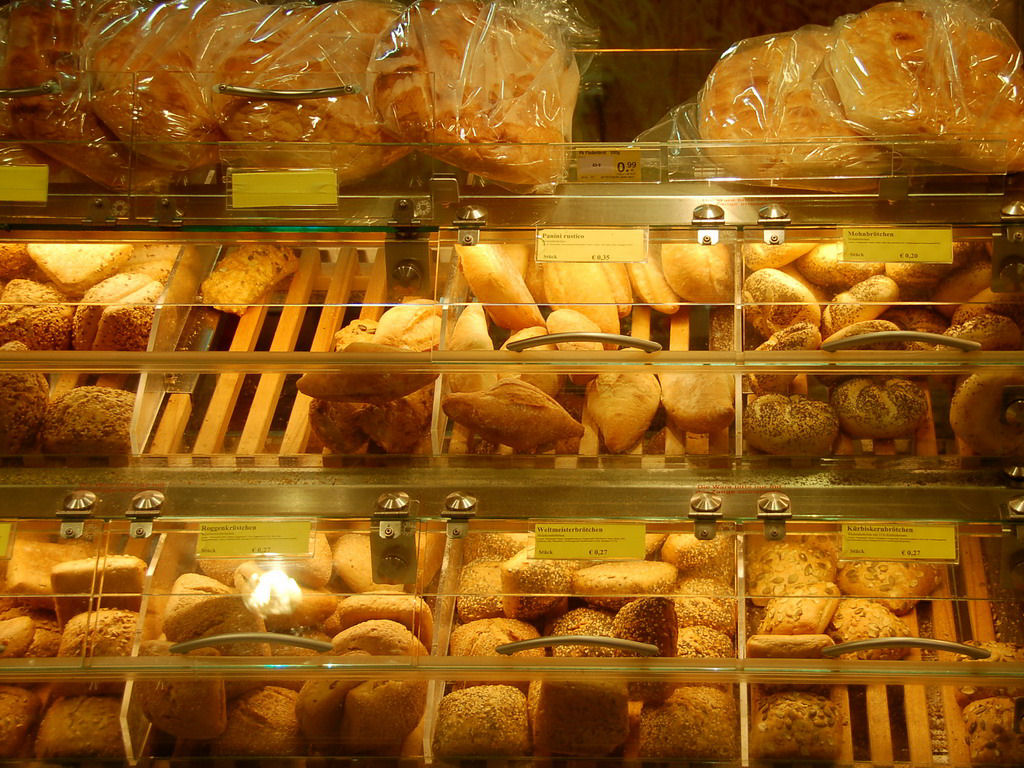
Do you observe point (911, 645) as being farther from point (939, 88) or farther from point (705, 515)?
point (939, 88)

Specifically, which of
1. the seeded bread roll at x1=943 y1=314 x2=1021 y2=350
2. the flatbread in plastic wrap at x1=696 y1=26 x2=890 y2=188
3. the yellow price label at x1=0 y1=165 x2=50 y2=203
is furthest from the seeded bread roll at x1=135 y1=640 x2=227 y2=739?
the seeded bread roll at x1=943 y1=314 x2=1021 y2=350

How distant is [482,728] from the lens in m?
1.84

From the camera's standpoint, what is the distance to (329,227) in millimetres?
2027

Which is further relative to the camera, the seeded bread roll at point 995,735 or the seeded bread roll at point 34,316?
the seeded bread roll at point 34,316

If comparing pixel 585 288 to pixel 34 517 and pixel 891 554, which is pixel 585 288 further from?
pixel 34 517

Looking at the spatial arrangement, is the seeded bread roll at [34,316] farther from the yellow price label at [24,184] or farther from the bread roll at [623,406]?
the bread roll at [623,406]

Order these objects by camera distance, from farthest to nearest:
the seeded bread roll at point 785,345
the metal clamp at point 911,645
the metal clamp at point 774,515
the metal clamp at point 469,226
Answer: the metal clamp at point 469,226 → the seeded bread roll at point 785,345 → the metal clamp at point 774,515 → the metal clamp at point 911,645

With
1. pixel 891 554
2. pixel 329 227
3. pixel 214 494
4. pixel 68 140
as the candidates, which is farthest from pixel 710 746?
pixel 68 140

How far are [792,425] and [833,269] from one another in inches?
13.8

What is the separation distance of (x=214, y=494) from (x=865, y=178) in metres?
1.53

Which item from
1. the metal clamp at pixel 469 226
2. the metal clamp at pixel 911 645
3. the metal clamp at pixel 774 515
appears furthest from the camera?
the metal clamp at pixel 469 226

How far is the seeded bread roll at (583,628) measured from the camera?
73.8 inches

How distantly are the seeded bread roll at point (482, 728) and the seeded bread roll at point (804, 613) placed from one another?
0.53 m

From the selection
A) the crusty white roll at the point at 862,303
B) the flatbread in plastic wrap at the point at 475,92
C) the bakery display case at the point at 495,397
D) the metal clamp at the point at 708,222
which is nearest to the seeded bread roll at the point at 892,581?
the bakery display case at the point at 495,397
